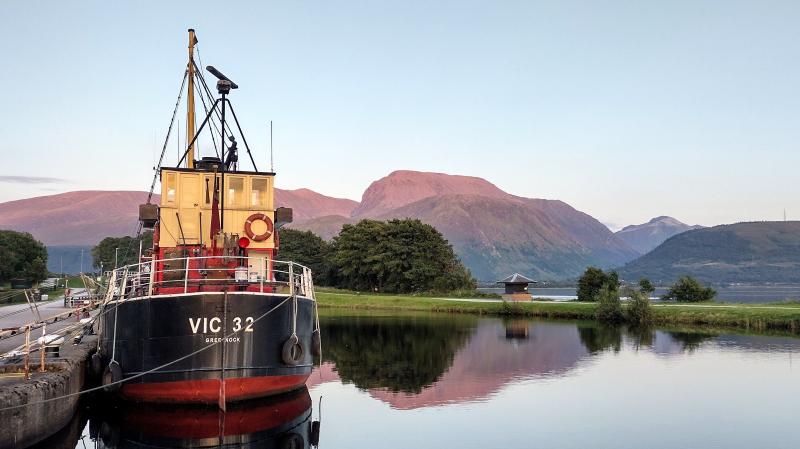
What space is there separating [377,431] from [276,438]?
350cm

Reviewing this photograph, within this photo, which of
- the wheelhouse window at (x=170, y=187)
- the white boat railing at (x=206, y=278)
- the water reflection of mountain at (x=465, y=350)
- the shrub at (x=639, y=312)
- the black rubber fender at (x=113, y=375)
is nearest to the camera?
the black rubber fender at (x=113, y=375)

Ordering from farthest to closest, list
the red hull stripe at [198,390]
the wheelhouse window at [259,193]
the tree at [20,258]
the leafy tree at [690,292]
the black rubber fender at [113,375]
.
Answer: the tree at [20,258], the leafy tree at [690,292], the wheelhouse window at [259,193], the black rubber fender at [113,375], the red hull stripe at [198,390]

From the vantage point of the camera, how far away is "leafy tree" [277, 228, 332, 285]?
141m

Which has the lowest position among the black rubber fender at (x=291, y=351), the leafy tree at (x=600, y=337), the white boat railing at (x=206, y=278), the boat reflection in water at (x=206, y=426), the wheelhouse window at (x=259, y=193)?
the boat reflection in water at (x=206, y=426)

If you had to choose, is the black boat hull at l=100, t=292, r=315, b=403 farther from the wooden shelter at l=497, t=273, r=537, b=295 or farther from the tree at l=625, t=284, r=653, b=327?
the wooden shelter at l=497, t=273, r=537, b=295

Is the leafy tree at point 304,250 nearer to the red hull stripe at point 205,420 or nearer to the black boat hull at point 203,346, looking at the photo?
the black boat hull at point 203,346

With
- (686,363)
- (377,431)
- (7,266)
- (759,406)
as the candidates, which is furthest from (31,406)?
(7,266)

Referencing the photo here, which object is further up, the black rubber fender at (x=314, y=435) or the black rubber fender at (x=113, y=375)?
the black rubber fender at (x=113, y=375)

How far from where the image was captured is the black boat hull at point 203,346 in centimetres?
2261

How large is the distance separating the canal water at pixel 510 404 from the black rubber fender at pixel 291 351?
72.3 inches

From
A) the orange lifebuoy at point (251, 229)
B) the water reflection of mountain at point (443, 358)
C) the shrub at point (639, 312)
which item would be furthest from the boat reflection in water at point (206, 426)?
the shrub at point (639, 312)

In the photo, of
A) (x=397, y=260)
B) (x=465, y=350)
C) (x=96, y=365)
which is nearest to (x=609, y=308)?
(x=465, y=350)

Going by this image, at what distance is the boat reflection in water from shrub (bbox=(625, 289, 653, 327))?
1759 inches

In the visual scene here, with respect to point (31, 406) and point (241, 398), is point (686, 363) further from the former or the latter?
point (31, 406)
